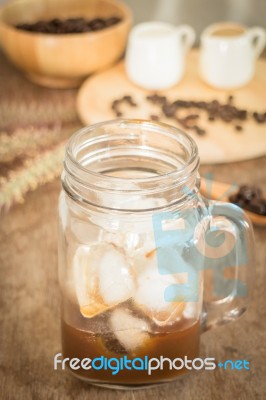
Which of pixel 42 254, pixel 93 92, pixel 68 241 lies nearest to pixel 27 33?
pixel 93 92

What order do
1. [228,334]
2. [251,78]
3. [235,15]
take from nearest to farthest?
1. [228,334]
2. [251,78]
3. [235,15]

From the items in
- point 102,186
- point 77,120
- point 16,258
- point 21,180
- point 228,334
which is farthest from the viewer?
point 77,120

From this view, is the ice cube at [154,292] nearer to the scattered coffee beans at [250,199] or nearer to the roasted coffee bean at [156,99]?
the scattered coffee beans at [250,199]

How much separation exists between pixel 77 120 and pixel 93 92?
0.11m

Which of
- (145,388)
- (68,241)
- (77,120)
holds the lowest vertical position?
(77,120)

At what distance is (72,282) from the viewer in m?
0.65

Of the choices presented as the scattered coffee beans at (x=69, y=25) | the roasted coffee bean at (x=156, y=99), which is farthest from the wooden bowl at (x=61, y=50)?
the roasted coffee bean at (x=156, y=99)

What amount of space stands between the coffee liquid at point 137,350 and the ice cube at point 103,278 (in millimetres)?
36

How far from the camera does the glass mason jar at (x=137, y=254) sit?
60cm

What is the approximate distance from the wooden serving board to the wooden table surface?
25 cm

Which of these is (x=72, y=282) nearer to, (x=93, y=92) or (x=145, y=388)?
(x=145, y=388)

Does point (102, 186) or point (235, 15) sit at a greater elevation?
point (102, 186)

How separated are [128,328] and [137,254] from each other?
0.07m

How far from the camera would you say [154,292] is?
611mm
